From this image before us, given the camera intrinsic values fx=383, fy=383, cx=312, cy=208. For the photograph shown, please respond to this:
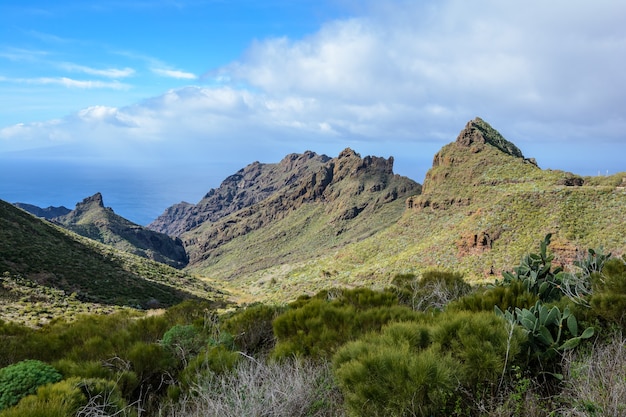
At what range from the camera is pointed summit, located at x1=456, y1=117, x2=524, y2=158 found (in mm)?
76531

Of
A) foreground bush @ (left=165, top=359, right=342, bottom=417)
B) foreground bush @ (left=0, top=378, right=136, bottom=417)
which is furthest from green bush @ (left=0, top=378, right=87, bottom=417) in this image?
foreground bush @ (left=165, top=359, right=342, bottom=417)

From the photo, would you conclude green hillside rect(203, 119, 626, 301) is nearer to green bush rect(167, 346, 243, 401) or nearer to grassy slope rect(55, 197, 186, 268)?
green bush rect(167, 346, 243, 401)

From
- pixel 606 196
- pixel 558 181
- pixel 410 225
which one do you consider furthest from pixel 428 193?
pixel 606 196

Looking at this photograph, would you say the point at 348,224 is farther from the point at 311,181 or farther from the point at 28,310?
the point at 28,310

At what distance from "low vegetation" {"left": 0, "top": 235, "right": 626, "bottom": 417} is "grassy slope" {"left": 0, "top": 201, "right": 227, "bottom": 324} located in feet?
77.7

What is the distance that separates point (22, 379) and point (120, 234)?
13358cm

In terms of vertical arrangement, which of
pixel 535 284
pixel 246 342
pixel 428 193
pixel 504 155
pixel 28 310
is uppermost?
pixel 504 155

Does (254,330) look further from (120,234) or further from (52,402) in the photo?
(120,234)

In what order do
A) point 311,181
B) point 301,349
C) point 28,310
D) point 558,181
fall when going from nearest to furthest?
point 301,349, point 28,310, point 558,181, point 311,181

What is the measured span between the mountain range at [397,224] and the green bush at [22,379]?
964cm

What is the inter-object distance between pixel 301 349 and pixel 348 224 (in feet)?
306

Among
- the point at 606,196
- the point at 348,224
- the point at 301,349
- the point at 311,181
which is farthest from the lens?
the point at 311,181

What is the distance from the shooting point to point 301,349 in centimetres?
610

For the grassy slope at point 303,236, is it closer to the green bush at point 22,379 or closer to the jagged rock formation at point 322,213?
the jagged rock formation at point 322,213
